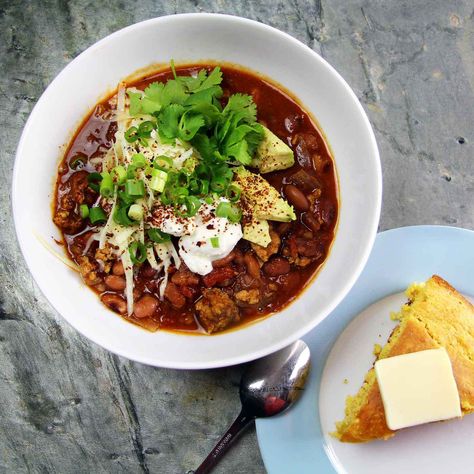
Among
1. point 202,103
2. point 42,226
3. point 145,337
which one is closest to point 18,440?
point 145,337

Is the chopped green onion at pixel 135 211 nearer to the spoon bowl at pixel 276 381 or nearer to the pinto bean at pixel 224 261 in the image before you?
the pinto bean at pixel 224 261

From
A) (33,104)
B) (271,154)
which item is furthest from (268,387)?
(33,104)

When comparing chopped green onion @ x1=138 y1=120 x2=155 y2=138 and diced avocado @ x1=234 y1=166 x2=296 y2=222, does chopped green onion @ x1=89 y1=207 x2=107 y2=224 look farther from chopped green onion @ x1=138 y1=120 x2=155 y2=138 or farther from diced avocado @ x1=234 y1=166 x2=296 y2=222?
diced avocado @ x1=234 y1=166 x2=296 y2=222

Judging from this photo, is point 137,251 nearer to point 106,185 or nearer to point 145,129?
point 106,185

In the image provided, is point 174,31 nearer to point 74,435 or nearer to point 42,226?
point 42,226

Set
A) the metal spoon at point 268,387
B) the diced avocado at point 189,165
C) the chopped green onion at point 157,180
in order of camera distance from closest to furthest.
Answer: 1. the chopped green onion at point 157,180
2. the diced avocado at point 189,165
3. the metal spoon at point 268,387

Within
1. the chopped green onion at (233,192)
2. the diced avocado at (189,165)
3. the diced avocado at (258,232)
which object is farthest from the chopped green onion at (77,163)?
the diced avocado at (258,232)

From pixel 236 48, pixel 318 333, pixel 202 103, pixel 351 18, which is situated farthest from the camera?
pixel 351 18
